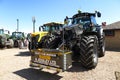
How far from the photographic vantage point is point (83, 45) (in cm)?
714

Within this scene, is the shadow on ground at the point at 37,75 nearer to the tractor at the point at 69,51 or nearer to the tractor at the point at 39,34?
the tractor at the point at 69,51

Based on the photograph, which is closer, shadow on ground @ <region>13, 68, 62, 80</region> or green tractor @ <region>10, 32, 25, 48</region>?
shadow on ground @ <region>13, 68, 62, 80</region>

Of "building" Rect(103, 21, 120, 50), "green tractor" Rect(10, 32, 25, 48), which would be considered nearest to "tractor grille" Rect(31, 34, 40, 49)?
"green tractor" Rect(10, 32, 25, 48)

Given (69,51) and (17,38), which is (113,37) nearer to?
(17,38)

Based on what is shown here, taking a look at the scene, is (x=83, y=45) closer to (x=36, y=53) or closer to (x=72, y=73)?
(x=72, y=73)

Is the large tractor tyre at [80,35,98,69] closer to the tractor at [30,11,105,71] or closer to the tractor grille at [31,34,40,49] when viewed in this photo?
the tractor at [30,11,105,71]

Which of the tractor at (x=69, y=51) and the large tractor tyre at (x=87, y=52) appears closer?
the tractor at (x=69, y=51)

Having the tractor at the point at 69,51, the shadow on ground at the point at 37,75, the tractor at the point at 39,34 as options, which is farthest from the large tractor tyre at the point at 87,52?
the tractor at the point at 39,34

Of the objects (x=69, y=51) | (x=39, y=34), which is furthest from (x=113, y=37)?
(x=69, y=51)

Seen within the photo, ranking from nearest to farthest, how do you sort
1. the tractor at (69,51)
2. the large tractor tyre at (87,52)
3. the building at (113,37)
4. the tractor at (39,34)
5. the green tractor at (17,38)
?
the tractor at (69,51)
the large tractor tyre at (87,52)
the tractor at (39,34)
the building at (113,37)
the green tractor at (17,38)

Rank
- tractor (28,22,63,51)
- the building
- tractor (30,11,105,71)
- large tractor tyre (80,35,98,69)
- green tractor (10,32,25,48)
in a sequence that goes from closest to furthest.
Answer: tractor (30,11,105,71)
large tractor tyre (80,35,98,69)
tractor (28,22,63,51)
the building
green tractor (10,32,25,48)

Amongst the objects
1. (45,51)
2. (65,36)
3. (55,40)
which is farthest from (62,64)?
(55,40)

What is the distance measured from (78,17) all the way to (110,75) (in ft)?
13.9

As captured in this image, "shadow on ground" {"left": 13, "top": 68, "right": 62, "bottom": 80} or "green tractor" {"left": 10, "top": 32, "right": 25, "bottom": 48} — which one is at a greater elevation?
"green tractor" {"left": 10, "top": 32, "right": 25, "bottom": 48}
